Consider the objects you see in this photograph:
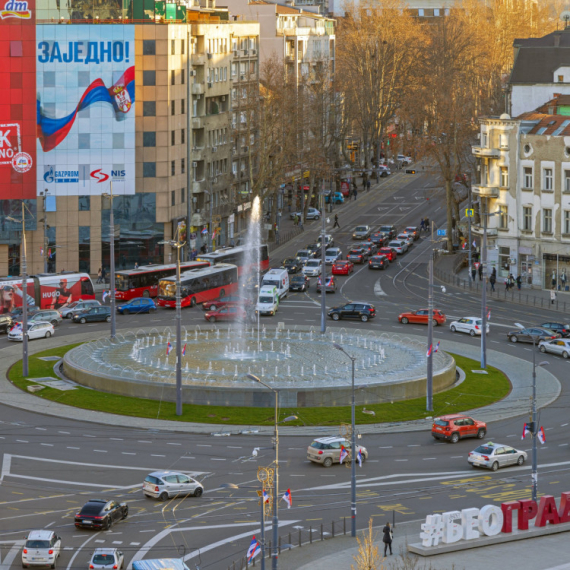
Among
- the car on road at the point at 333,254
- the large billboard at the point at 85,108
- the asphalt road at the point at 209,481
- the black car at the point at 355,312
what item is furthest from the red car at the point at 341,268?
the asphalt road at the point at 209,481

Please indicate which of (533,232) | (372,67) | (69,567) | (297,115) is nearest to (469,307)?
(533,232)

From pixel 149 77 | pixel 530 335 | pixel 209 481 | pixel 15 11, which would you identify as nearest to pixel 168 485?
pixel 209 481

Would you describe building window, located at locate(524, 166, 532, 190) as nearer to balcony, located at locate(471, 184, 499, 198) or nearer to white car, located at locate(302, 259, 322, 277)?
balcony, located at locate(471, 184, 499, 198)

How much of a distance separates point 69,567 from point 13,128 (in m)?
77.2

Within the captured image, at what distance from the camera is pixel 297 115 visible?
505ft

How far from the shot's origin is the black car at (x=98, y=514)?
4925 cm

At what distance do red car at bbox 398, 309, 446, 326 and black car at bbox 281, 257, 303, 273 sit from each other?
79.3 ft

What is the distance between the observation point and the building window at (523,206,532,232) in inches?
4628

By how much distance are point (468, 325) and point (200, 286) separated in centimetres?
2430

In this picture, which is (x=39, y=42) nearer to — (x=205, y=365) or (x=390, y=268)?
(x=390, y=268)

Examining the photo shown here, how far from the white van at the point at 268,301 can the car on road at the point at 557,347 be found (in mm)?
22221

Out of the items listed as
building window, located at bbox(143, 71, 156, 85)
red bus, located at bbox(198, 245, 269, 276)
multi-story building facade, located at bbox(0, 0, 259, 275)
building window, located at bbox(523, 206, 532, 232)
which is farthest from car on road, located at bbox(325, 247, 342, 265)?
building window, located at bbox(143, 71, 156, 85)

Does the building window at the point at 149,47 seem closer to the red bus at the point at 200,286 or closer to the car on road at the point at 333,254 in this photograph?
the red bus at the point at 200,286

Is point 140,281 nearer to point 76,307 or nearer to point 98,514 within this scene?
point 76,307
